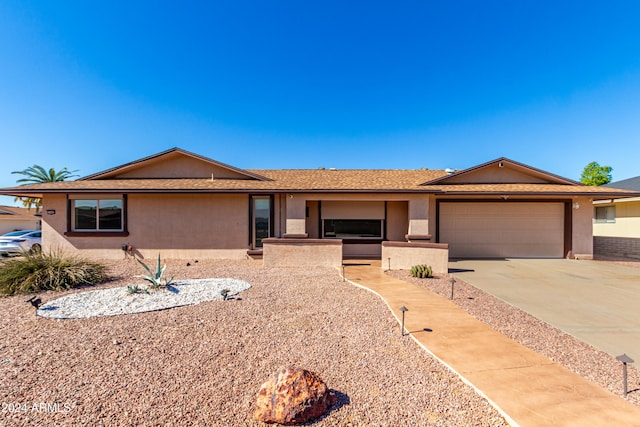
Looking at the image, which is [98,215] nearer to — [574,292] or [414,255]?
[414,255]

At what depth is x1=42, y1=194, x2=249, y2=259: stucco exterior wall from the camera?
1240 cm

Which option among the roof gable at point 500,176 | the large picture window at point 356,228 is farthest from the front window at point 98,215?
the roof gable at point 500,176

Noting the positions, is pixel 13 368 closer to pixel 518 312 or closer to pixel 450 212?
pixel 518 312

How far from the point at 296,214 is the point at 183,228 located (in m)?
4.94

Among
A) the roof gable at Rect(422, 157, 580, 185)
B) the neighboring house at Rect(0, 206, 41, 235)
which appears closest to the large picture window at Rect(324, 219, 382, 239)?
the roof gable at Rect(422, 157, 580, 185)

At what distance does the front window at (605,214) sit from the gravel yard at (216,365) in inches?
689

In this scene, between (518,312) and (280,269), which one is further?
(280,269)

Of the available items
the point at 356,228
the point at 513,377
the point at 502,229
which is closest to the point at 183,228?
the point at 356,228

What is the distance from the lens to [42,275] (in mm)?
7465

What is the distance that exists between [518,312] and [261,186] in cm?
987

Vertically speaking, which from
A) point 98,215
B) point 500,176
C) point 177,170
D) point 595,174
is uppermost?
point 595,174

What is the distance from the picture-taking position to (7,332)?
15.6 ft

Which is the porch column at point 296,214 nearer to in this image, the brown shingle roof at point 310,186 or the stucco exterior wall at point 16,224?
the brown shingle roof at point 310,186

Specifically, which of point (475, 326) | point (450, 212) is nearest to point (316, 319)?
point (475, 326)
